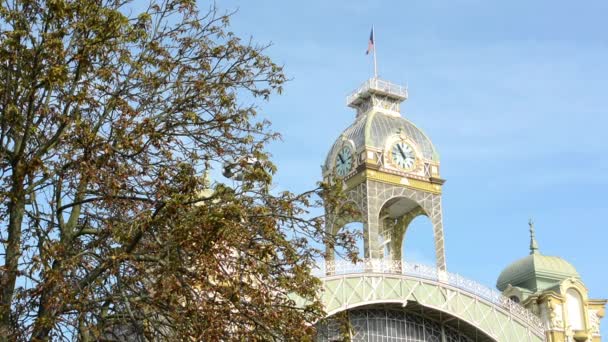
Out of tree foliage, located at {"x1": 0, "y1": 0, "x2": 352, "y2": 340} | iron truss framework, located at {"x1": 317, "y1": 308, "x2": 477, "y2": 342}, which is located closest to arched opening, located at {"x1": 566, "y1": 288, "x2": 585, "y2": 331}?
iron truss framework, located at {"x1": 317, "y1": 308, "x2": 477, "y2": 342}

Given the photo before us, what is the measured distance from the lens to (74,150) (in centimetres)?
1594

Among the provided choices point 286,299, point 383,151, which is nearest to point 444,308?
point 383,151

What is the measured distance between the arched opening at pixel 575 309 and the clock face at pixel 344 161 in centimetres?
1208

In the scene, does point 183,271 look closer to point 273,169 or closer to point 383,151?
point 273,169

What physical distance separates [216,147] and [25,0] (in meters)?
4.08

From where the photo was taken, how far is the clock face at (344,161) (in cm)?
4769

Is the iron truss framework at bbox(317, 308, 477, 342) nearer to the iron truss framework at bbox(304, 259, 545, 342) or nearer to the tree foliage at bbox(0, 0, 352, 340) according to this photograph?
the iron truss framework at bbox(304, 259, 545, 342)

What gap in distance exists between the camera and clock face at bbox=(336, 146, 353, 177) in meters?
47.7

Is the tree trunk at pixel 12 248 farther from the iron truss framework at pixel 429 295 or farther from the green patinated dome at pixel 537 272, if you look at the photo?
the green patinated dome at pixel 537 272

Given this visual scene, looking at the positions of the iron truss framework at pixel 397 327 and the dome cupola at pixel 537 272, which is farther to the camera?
the dome cupola at pixel 537 272

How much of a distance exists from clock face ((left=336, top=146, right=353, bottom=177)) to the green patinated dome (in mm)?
10065

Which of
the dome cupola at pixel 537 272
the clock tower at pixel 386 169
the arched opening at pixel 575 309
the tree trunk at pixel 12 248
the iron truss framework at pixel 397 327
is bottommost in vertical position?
the tree trunk at pixel 12 248

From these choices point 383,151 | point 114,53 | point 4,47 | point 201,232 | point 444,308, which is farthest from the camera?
point 383,151

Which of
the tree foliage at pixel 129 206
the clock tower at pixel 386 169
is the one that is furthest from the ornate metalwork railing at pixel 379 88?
the tree foliage at pixel 129 206
